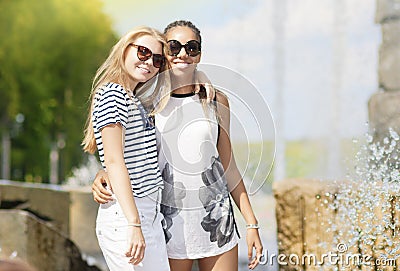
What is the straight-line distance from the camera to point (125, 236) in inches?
93.3

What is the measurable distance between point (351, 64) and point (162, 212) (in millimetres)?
11454

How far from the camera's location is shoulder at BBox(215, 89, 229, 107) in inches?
104

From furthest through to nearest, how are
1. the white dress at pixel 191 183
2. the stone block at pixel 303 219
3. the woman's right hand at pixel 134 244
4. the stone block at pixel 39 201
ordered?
1. the stone block at pixel 39 201
2. the stone block at pixel 303 219
3. the white dress at pixel 191 183
4. the woman's right hand at pixel 134 244

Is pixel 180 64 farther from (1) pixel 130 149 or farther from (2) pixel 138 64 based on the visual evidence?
(1) pixel 130 149

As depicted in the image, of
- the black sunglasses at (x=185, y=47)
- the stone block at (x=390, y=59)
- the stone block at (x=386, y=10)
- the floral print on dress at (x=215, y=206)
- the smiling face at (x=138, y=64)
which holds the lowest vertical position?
the floral print on dress at (x=215, y=206)

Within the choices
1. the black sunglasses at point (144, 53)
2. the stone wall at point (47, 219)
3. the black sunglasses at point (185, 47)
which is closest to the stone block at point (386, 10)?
the stone wall at point (47, 219)

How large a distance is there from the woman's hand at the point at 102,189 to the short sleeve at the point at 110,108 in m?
0.21

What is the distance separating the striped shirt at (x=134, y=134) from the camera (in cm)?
238

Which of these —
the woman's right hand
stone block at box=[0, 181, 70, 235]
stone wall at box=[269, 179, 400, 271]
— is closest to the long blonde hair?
the woman's right hand

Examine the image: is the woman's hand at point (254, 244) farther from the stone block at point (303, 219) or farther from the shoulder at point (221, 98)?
the stone block at point (303, 219)

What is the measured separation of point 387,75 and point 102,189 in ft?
10.6

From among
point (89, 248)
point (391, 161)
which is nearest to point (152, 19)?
point (89, 248)

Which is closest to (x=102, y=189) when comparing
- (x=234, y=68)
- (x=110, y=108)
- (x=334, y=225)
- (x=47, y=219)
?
(x=110, y=108)

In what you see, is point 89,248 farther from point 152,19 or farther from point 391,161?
point 152,19
